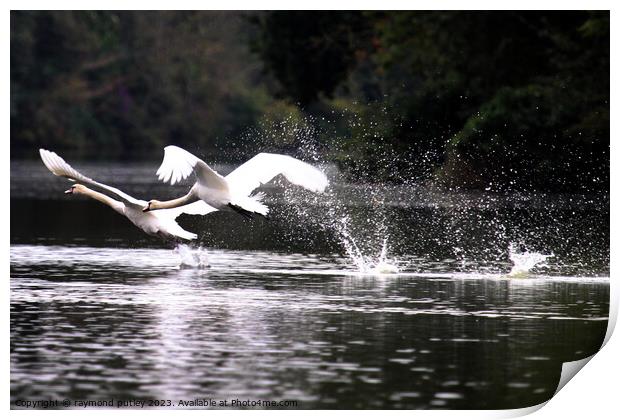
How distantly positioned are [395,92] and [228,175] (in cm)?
1798

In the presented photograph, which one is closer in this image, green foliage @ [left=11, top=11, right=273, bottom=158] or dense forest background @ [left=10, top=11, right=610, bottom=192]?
dense forest background @ [left=10, top=11, right=610, bottom=192]

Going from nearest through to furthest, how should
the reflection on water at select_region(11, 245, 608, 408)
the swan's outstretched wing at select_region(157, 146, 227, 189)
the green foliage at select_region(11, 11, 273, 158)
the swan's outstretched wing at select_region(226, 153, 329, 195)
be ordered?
the reflection on water at select_region(11, 245, 608, 408)
the swan's outstretched wing at select_region(226, 153, 329, 195)
the swan's outstretched wing at select_region(157, 146, 227, 189)
the green foliage at select_region(11, 11, 273, 158)

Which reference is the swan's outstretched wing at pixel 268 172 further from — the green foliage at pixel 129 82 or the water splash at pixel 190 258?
the green foliage at pixel 129 82

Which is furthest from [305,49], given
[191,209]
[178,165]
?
[178,165]

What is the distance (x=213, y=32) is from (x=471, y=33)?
37.9 meters

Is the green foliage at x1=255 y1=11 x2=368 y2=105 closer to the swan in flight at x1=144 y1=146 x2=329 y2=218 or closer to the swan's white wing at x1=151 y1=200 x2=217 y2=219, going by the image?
the swan's white wing at x1=151 y1=200 x2=217 y2=219

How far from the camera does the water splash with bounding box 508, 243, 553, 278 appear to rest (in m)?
20.5

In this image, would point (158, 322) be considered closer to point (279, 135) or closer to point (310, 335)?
point (310, 335)

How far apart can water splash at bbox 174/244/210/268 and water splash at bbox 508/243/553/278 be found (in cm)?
396

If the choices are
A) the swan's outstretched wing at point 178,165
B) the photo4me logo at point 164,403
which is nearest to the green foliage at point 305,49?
the swan's outstretched wing at point 178,165

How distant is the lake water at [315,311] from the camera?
13125 millimetres

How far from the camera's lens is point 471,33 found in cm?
4000

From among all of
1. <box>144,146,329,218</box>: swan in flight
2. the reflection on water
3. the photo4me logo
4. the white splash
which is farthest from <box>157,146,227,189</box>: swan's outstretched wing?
the photo4me logo

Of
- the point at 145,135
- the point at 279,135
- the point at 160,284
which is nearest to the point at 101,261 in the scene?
the point at 160,284
